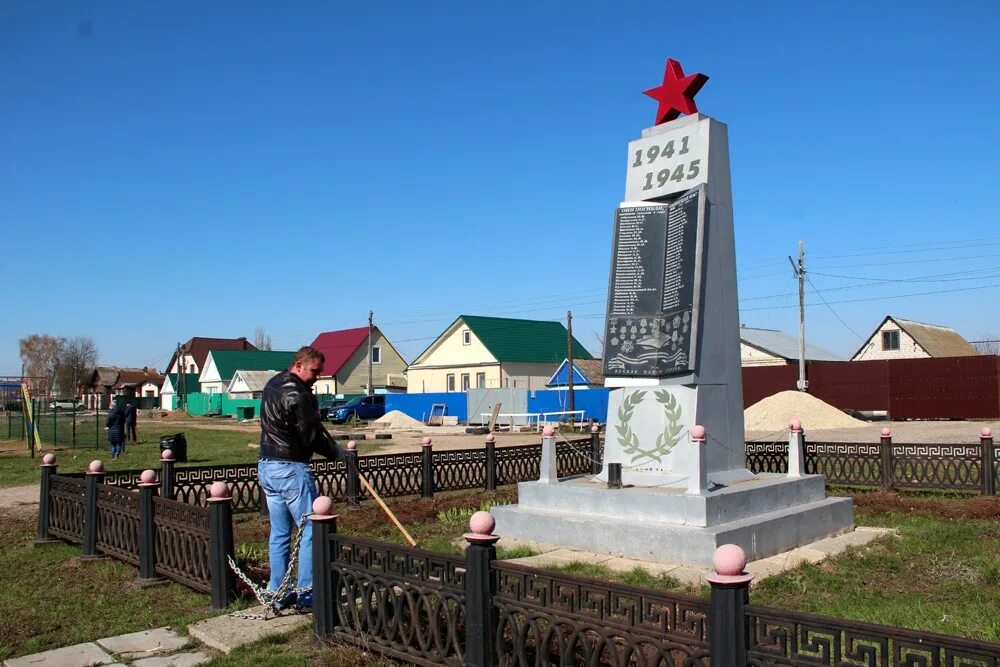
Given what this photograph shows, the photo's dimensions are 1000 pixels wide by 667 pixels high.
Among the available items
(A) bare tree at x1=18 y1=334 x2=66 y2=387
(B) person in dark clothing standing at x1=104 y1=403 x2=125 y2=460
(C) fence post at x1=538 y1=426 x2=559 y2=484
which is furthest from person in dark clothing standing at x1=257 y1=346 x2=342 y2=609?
(A) bare tree at x1=18 y1=334 x2=66 y2=387

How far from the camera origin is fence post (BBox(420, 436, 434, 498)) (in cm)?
1203

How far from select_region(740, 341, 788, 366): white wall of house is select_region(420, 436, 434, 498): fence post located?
32.7 metres

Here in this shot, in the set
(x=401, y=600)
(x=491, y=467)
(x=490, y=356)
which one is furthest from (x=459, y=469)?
(x=490, y=356)

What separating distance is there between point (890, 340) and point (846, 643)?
148 ft

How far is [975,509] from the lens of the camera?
9695mm

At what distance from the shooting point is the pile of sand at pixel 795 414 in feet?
92.8

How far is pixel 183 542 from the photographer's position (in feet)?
20.7

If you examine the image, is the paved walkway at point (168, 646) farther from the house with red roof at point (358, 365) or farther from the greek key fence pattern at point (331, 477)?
the house with red roof at point (358, 365)

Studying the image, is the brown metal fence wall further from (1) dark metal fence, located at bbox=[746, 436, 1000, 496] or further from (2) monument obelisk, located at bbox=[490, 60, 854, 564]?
(2) monument obelisk, located at bbox=[490, 60, 854, 564]

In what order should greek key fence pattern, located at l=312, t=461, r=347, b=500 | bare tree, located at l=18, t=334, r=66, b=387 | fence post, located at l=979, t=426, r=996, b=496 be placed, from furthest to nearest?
bare tree, located at l=18, t=334, r=66, b=387 < fence post, located at l=979, t=426, r=996, b=496 < greek key fence pattern, located at l=312, t=461, r=347, b=500

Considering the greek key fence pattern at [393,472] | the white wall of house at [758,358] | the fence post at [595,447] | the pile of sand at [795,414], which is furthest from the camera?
the white wall of house at [758,358]

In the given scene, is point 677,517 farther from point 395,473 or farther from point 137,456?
point 137,456

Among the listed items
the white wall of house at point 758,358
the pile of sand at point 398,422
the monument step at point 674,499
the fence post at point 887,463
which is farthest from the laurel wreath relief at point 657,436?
the white wall of house at point 758,358

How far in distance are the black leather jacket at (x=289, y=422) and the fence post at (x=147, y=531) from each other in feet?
5.75
